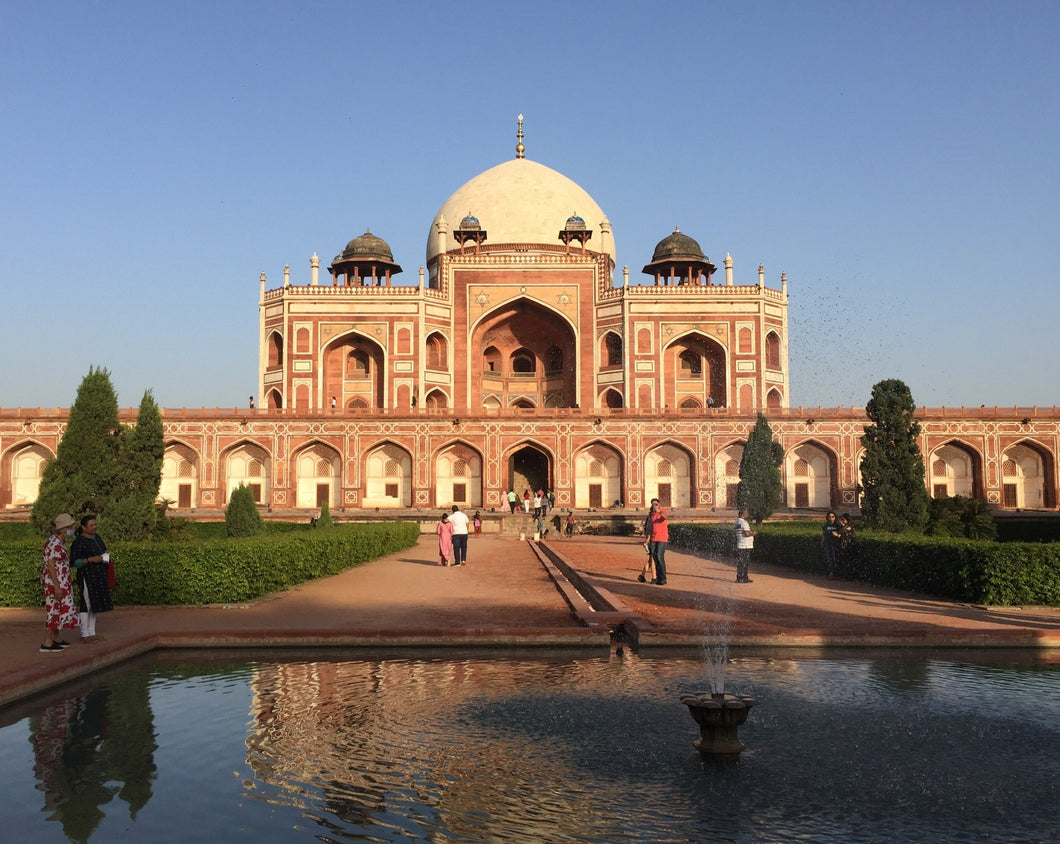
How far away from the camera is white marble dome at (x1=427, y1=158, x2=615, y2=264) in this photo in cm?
4041

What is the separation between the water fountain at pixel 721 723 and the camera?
4.59 metres

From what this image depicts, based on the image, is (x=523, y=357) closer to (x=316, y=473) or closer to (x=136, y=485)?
(x=316, y=473)

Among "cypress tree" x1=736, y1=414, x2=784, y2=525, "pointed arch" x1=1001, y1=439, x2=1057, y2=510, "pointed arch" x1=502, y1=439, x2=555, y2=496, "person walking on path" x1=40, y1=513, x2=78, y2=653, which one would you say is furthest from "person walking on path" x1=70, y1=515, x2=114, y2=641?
"pointed arch" x1=1001, y1=439, x2=1057, y2=510

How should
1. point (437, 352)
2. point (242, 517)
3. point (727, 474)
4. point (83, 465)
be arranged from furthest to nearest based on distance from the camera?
point (437, 352) → point (727, 474) → point (242, 517) → point (83, 465)

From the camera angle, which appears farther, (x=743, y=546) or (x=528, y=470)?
(x=528, y=470)

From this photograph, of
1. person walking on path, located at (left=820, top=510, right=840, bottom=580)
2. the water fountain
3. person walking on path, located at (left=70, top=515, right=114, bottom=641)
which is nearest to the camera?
the water fountain

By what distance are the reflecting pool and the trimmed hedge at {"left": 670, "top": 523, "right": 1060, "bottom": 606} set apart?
3364 mm

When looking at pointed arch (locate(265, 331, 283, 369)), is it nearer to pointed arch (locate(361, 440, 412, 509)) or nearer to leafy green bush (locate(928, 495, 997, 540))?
pointed arch (locate(361, 440, 412, 509))

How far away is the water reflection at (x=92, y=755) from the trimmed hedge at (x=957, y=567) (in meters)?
7.96

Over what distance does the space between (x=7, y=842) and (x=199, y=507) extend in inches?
1166

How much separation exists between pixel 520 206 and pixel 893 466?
28009mm

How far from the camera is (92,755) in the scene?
4656 mm

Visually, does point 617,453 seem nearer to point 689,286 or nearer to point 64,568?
point 689,286

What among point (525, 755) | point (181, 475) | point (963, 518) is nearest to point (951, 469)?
point (963, 518)
